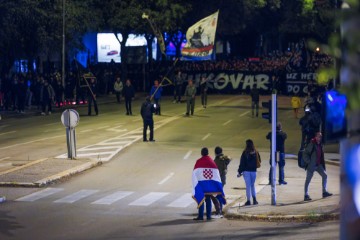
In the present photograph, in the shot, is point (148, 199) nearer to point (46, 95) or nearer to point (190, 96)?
point (190, 96)

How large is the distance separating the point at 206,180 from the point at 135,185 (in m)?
4.79

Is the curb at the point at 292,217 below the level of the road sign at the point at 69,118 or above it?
below

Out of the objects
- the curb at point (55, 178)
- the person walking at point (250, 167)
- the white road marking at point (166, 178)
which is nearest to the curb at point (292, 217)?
the person walking at point (250, 167)

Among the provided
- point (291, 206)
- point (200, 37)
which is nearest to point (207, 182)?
point (291, 206)

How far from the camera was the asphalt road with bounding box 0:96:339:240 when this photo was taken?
16172mm

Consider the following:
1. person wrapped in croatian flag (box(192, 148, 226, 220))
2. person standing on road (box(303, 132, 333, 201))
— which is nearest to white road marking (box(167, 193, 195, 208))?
person wrapped in croatian flag (box(192, 148, 226, 220))

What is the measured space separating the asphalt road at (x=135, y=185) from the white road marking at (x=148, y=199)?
1.0 inches

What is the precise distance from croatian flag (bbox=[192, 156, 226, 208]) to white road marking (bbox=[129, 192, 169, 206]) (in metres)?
2.13

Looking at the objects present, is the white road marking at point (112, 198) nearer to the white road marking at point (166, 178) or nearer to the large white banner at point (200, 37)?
the white road marking at point (166, 178)

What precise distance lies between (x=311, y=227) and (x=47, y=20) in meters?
33.9

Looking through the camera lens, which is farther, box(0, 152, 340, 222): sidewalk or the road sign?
the road sign

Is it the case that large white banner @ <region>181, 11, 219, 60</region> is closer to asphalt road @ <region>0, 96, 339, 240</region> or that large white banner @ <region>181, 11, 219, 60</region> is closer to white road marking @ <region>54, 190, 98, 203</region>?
asphalt road @ <region>0, 96, 339, 240</region>

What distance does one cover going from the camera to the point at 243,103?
1869 inches

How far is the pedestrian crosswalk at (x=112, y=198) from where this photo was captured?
764 inches
